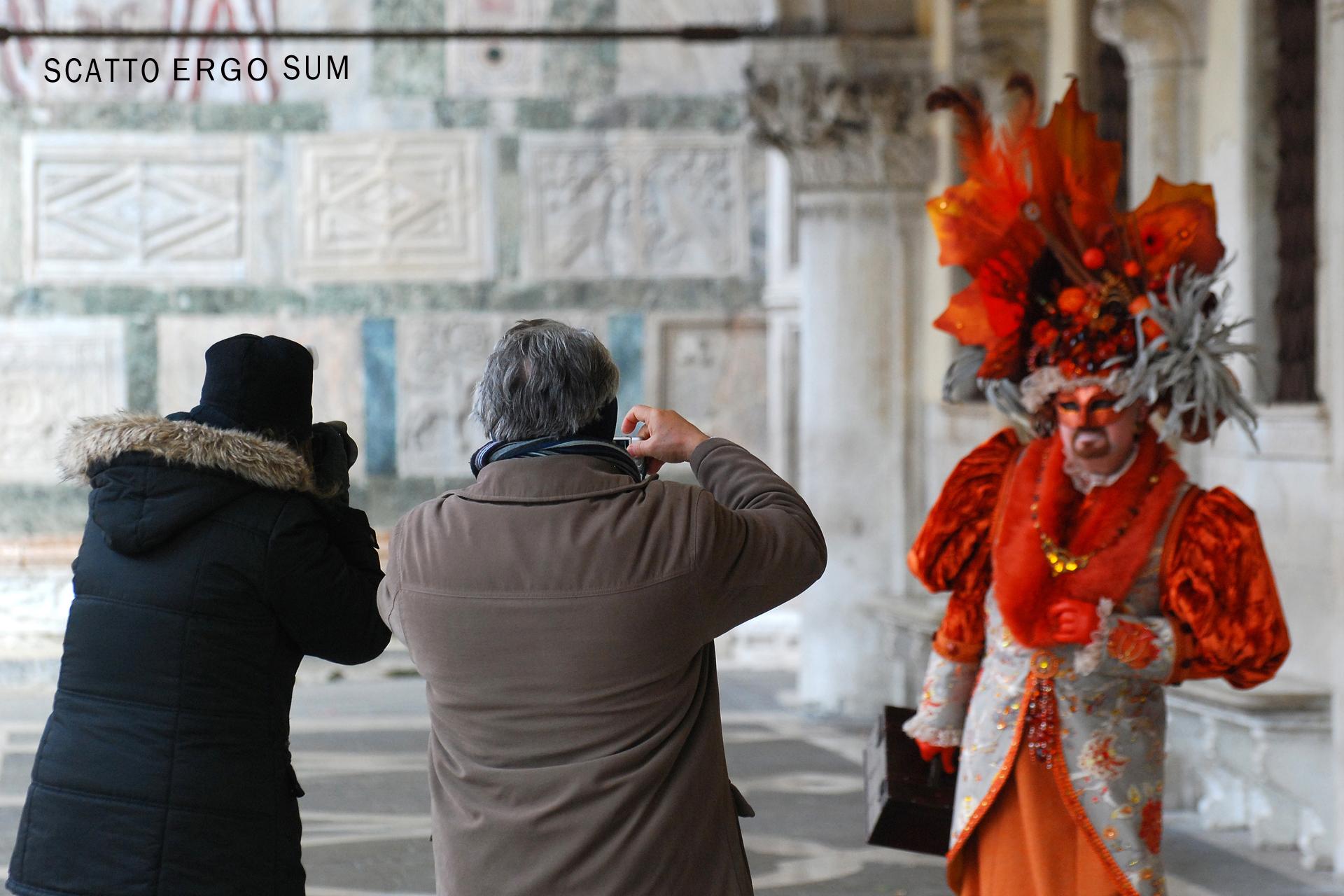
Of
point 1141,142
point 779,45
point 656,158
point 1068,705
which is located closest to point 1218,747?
point 1141,142

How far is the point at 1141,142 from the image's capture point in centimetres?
589

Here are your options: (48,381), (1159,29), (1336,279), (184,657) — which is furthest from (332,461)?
(48,381)

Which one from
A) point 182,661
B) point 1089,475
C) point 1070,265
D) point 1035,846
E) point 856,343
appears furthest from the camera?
point 856,343

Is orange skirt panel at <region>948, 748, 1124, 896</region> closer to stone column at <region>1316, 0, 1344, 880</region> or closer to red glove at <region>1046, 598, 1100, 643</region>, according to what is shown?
red glove at <region>1046, 598, 1100, 643</region>

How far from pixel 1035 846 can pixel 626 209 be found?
26.9 ft

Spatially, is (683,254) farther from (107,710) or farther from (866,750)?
(107,710)

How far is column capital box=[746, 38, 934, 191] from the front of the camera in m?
7.75

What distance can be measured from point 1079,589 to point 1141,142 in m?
3.24

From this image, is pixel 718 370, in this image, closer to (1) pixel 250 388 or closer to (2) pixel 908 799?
(2) pixel 908 799

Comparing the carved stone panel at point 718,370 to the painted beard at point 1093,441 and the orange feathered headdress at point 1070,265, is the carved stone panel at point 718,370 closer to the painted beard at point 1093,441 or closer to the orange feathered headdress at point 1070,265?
the orange feathered headdress at point 1070,265

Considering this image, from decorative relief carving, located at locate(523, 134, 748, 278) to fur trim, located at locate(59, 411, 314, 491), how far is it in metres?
8.51

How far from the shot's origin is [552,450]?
2018mm

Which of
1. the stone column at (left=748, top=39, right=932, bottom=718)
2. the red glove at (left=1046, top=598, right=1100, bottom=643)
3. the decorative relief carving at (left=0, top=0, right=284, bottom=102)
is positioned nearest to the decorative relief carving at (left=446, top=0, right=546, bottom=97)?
the decorative relief carving at (left=0, top=0, right=284, bottom=102)

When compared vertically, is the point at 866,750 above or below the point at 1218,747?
above
